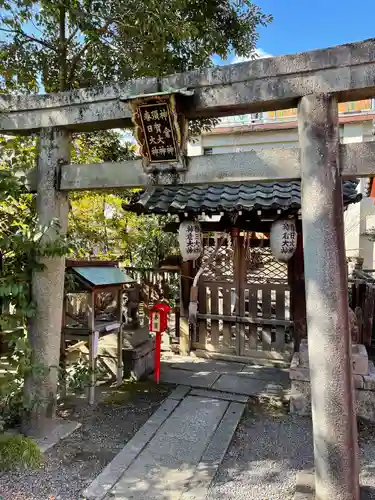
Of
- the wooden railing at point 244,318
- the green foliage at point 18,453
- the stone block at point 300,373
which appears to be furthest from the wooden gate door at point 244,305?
the green foliage at point 18,453

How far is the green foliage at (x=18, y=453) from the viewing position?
391 centimetres

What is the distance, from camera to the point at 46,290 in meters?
4.53

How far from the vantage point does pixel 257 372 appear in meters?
7.31

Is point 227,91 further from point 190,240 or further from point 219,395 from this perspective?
point 219,395

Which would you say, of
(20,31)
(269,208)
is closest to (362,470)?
(269,208)

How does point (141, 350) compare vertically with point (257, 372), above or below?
above

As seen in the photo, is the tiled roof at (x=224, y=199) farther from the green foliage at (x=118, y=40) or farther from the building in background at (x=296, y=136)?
the building in background at (x=296, y=136)

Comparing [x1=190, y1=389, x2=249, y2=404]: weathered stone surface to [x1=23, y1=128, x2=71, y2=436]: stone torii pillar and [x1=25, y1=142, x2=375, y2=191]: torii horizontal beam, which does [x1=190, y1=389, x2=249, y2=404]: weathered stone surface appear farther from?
[x1=25, y1=142, x2=375, y2=191]: torii horizontal beam

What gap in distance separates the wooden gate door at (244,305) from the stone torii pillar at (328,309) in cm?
430

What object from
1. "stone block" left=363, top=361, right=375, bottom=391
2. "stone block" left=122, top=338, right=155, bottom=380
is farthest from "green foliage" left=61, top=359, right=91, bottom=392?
"stone block" left=363, top=361, right=375, bottom=391

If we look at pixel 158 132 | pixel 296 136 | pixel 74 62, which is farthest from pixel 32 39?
pixel 296 136

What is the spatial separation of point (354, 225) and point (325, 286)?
15.2m

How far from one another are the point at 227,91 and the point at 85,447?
4.31 meters

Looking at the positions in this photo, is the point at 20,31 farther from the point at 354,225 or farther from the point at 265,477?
the point at 354,225
